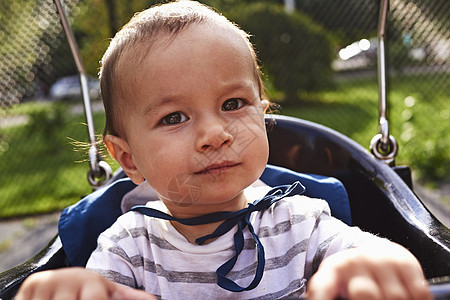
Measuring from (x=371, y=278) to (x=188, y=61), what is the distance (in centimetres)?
50

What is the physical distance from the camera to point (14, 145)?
5.08 m

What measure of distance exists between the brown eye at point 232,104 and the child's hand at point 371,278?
15.3 inches

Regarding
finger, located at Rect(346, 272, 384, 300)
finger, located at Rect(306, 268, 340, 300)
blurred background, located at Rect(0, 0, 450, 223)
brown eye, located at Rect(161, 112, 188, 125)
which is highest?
finger, located at Rect(346, 272, 384, 300)

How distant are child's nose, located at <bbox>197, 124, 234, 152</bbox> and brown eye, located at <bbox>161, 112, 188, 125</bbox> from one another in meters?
0.06

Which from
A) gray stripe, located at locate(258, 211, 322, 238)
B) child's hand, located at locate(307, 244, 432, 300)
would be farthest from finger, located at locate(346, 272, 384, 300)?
gray stripe, located at locate(258, 211, 322, 238)

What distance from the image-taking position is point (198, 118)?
0.87 metres

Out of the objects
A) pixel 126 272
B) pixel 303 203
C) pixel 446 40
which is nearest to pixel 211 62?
pixel 303 203

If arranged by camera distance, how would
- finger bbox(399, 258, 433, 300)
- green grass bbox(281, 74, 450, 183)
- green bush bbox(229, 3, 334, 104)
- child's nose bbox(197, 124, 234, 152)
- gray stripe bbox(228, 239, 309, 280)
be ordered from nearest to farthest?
finger bbox(399, 258, 433, 300) → child's nose bbox(197, 124, 234, 152) → gray stripe bbox(228, 239, 309, 280) → green grass bbox(281, 74, 450, 183) → green bush bbox(229, 3, 334, 104)

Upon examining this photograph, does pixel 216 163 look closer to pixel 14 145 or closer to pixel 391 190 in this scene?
pixel 391 190

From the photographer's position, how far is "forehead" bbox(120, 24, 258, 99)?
2.88 ft

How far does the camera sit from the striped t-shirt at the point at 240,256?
3.09 feet

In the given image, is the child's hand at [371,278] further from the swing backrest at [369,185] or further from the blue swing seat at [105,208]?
the blue swing seat at [105,208]

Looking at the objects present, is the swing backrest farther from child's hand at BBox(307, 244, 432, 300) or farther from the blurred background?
the blurred background

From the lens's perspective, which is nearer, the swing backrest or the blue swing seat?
the swing backrest
